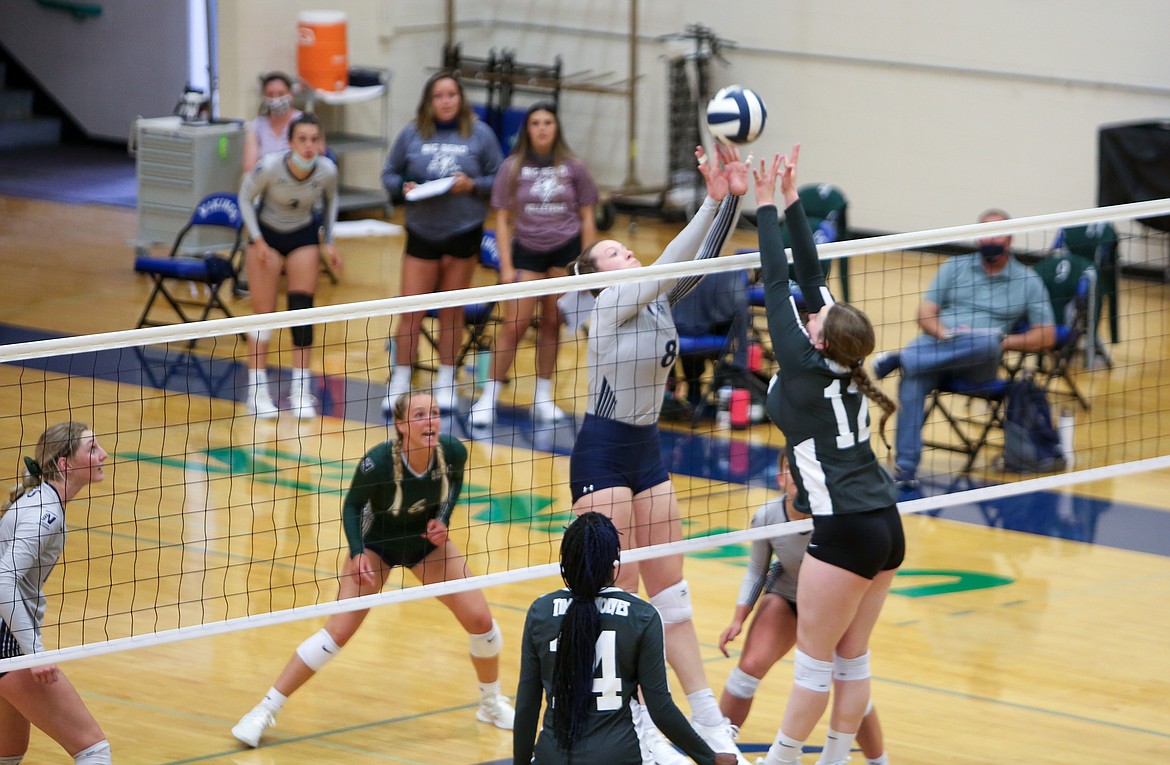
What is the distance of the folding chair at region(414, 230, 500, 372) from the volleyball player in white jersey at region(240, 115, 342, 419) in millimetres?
869

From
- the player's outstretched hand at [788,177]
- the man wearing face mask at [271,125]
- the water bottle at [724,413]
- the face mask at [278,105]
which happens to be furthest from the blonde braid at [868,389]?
the face mask at [278,105]

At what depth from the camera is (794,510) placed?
5477 millimetres

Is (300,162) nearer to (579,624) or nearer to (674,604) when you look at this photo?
(674,604)

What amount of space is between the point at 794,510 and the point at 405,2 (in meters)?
11.6

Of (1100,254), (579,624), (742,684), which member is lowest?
(742,684)

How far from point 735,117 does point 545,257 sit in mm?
4448

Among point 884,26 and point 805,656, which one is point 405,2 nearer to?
point 884,26

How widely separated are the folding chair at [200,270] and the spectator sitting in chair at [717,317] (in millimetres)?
3264

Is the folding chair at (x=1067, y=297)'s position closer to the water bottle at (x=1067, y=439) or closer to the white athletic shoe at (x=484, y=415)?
the water bottle at (x=1067, y=439)

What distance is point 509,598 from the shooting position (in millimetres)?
7234

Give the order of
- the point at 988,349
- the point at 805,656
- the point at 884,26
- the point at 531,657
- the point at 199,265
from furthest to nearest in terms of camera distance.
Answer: the point at 884,26
the point at 199,265
the point at 988,349
the point at 805,656
the point at 531,657

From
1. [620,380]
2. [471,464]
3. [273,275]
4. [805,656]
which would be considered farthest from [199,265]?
[805,656]

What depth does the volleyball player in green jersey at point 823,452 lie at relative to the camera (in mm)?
4840

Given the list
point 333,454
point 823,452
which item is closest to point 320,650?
point 823,452
